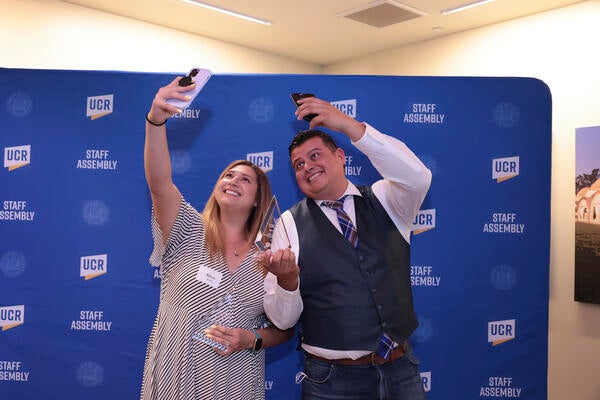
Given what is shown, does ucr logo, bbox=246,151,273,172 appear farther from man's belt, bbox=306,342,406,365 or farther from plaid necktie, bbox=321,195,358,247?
man's belt, bbox=306,342,406,365

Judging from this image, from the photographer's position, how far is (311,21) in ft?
14.7

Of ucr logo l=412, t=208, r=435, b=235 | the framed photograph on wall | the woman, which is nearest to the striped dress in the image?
the woman

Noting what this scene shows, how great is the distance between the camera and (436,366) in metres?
2.71

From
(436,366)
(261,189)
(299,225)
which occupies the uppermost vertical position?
(261,189)

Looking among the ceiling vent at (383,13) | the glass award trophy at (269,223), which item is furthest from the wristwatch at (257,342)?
the ceiling vent at (383,13)

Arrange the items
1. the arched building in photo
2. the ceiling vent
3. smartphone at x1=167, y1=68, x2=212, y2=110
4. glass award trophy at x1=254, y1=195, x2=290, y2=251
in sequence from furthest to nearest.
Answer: the ceiling vent < the arched building in photo < glass award trophy at x1=254, y1=195, x2=290, y2=251 < smartphone at x1=167, y1=68, x2=212, y2=110

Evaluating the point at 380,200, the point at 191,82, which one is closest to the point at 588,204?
the point at 380,200

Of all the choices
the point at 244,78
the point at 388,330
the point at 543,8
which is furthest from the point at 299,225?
the point at 543,8

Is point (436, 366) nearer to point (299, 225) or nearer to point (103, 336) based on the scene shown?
point (299, 225)

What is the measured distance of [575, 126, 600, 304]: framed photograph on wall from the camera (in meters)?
3.67

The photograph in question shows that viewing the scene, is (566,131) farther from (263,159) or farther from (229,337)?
(229,337)

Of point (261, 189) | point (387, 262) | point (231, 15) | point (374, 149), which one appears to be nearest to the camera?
point (374, 149)

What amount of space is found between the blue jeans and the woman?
0.81ft

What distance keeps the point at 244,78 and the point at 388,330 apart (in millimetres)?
1673
